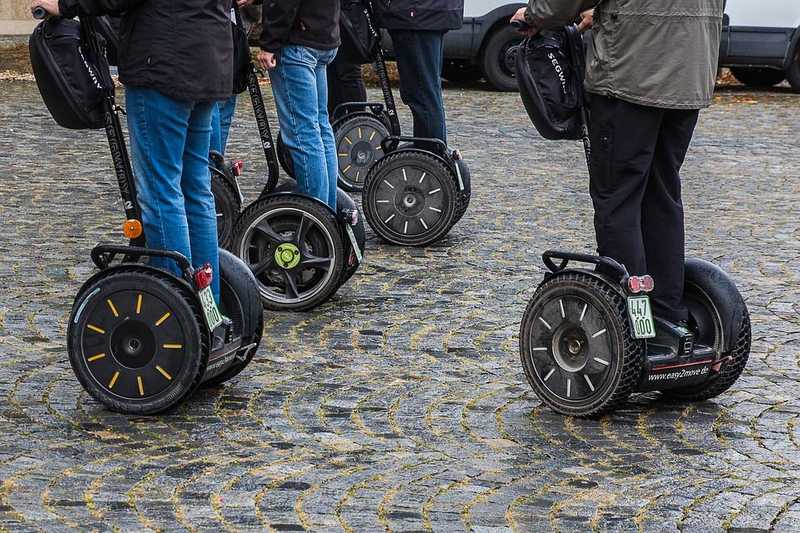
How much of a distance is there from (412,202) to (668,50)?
11.8ft

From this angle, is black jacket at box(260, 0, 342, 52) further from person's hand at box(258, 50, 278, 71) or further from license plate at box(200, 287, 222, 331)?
license plate at box(200, 287, 222, 331)

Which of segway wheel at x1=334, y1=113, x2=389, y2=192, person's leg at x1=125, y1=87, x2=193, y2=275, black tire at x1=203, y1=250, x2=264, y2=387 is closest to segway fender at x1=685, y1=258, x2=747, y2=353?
black tire at x1=203, y1=250, x2=264, y2=387

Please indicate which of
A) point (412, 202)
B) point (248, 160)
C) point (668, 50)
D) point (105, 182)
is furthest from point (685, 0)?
point (248, 160)

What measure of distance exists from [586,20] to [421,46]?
325 centimetres

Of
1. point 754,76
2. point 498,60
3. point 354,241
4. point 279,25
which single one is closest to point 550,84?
point 354,241

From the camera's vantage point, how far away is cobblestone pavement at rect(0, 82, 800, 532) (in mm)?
4410

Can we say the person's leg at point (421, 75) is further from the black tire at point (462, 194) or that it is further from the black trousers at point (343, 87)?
the black trousers at point (343, 87)

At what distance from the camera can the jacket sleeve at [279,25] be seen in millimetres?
7031

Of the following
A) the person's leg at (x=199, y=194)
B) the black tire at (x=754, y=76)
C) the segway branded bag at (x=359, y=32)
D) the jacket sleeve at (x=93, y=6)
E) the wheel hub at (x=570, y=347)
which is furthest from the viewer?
the black tire at (x=754, y=76)

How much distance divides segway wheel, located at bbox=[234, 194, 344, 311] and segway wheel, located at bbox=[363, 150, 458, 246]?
165cm

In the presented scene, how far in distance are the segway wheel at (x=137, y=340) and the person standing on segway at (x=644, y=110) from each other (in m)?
1.47

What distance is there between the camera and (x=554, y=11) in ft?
17.4

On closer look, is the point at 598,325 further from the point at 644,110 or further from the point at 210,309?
the point at 210,309

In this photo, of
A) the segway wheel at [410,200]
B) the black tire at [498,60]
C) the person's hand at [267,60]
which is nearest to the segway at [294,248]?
the person's hand at [267,60]
